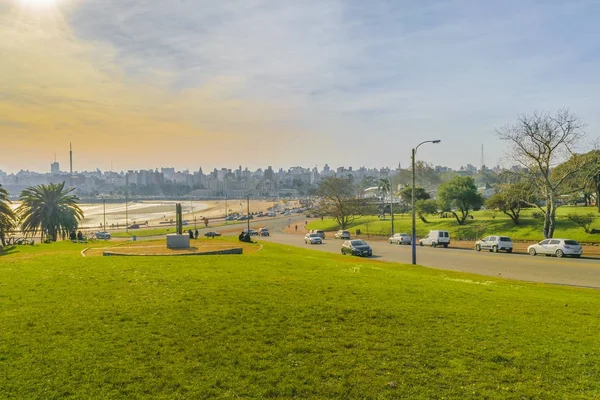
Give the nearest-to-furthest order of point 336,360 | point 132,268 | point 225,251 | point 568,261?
point 336,360, point 132,268, point 225,251, point 568,261

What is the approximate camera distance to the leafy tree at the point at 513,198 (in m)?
49.3

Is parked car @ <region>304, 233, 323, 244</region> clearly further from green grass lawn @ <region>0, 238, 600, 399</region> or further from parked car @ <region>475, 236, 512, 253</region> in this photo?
green grass lawn @ <region>0, 238, 600, 399</region>

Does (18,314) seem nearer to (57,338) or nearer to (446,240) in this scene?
(57,338)

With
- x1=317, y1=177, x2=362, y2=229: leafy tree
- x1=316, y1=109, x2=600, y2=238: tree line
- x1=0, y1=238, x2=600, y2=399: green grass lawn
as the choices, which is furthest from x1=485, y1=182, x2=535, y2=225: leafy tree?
x1=0, y1=238, x2=600, y2=399: green grass lawn

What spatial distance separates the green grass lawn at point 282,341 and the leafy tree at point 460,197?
49.3 m

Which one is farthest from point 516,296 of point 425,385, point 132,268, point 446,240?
point 446,240

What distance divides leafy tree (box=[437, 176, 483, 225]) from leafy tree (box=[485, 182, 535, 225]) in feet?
20.2

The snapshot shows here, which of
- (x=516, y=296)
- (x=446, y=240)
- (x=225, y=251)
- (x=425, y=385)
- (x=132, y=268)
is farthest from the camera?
(x=446, y=240)

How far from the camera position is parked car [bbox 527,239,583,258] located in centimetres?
3375

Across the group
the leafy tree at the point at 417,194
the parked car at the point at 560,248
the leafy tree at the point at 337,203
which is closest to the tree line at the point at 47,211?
the leafy tree at the point at 337,203

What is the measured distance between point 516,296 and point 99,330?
1309 centimetres

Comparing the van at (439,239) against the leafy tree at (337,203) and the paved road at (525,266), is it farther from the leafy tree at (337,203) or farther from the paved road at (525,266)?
the leafy tree at (337,203)

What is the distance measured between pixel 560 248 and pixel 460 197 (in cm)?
2827

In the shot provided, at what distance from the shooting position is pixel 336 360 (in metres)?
8.51
